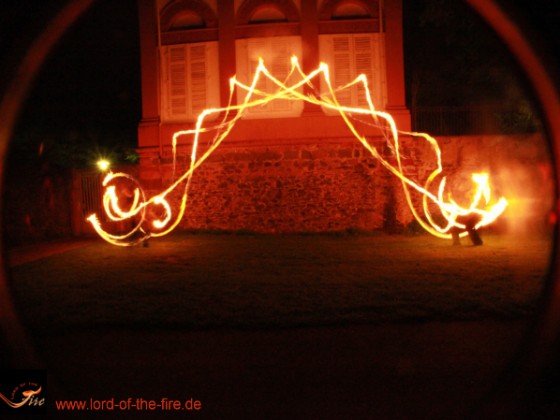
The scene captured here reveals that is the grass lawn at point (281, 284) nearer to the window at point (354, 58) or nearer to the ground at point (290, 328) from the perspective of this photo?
the ground at point (290, 328)

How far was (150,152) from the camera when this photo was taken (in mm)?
17125

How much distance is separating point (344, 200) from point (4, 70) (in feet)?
45.2

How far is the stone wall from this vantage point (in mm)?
15953

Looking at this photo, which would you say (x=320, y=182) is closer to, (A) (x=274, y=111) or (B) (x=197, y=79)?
(A) (x=274, y=111)

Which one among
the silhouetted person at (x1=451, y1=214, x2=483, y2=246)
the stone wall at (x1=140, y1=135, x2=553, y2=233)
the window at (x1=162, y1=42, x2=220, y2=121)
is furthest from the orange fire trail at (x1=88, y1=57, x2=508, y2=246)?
the window at (x1=162, y1=42, x2=220, y2=121)

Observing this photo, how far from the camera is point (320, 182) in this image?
16.2m

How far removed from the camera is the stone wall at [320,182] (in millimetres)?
15953

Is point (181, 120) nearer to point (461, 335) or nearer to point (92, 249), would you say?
point (92, 249)

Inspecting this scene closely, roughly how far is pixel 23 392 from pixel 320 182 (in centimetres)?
1334

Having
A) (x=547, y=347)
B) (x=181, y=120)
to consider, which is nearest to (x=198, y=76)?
(x=181, y=120)

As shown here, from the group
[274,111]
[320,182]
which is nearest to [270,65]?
[274,111]

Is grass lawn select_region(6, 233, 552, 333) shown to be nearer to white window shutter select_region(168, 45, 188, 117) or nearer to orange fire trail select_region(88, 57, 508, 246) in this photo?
orange fire trail select_region(88, 57, 508, 246)

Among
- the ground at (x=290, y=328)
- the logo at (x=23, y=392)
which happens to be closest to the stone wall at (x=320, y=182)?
the ground at (x=290, y=328)

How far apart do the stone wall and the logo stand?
13017mm
